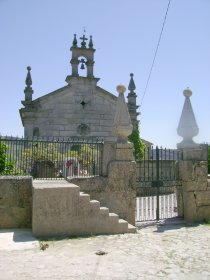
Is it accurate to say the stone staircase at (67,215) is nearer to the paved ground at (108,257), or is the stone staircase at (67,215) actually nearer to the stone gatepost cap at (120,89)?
the paved ground at (108,257)

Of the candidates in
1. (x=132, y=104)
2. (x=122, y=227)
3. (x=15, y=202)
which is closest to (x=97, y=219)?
(x=122, y=227)

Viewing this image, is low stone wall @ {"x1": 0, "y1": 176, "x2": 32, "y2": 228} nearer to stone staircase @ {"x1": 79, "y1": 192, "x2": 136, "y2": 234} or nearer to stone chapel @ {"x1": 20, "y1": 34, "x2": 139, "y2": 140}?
stone staircase @ {"x1": 79, "y1": 192, "x2": 136, "y2": 234}

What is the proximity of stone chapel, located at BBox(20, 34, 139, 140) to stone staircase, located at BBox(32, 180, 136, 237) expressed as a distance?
12428 mm

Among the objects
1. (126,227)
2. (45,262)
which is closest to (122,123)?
(126,227)

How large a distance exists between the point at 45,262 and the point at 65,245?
1086mm

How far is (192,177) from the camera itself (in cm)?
855

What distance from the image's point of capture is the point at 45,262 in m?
4.58

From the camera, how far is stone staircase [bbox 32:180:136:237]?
620cm

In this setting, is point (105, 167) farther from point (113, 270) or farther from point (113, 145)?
point (113, 270)

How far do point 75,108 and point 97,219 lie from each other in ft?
44.5

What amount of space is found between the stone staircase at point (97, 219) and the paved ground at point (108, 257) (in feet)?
0.77

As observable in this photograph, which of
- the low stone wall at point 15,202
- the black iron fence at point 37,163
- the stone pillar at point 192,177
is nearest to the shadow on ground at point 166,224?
the stone pillar at point 192,177

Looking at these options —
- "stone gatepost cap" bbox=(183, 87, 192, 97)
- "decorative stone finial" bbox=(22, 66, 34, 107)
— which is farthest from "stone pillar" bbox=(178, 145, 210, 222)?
"decorative stone finial" bbox=(22, 66, 34, 107)

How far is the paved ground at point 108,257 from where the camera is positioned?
4156mm
